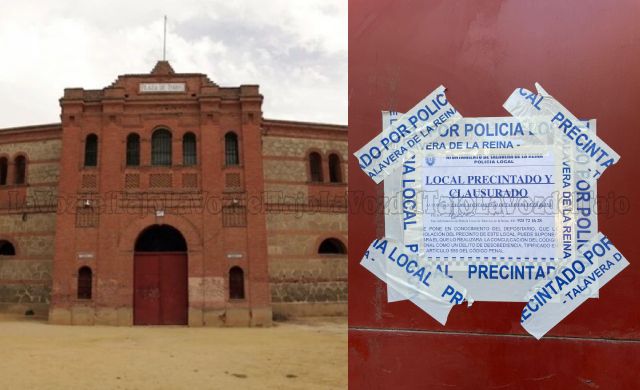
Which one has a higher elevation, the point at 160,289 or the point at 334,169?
the point at 334,169

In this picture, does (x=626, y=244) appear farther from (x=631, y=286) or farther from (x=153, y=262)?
(x=153, y=262)

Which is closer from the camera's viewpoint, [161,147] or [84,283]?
[84,283]

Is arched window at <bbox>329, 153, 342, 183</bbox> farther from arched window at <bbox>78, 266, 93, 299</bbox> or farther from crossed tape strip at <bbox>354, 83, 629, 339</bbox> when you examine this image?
crossed tape strip at <bbox>354, 83, 629, 339</bbox>

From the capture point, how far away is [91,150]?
77.5 ft

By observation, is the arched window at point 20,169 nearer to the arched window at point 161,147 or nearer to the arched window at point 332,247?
the arched window at point 161,147

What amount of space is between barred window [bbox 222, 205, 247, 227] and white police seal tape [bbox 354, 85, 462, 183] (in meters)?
18.5

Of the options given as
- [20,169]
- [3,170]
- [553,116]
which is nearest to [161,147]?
[20,169]

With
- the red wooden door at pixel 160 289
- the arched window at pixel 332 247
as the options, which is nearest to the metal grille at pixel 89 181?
the red wooden door at pixel 160 289

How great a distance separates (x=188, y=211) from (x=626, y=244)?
1983 centimetres

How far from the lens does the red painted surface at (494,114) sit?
425 centimetres

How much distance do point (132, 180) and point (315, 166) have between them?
309 inches

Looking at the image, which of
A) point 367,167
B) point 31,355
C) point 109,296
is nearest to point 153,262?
point 109,296

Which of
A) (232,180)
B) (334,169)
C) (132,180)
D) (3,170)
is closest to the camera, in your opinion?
(132,180)

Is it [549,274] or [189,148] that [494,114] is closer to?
[549,274]
